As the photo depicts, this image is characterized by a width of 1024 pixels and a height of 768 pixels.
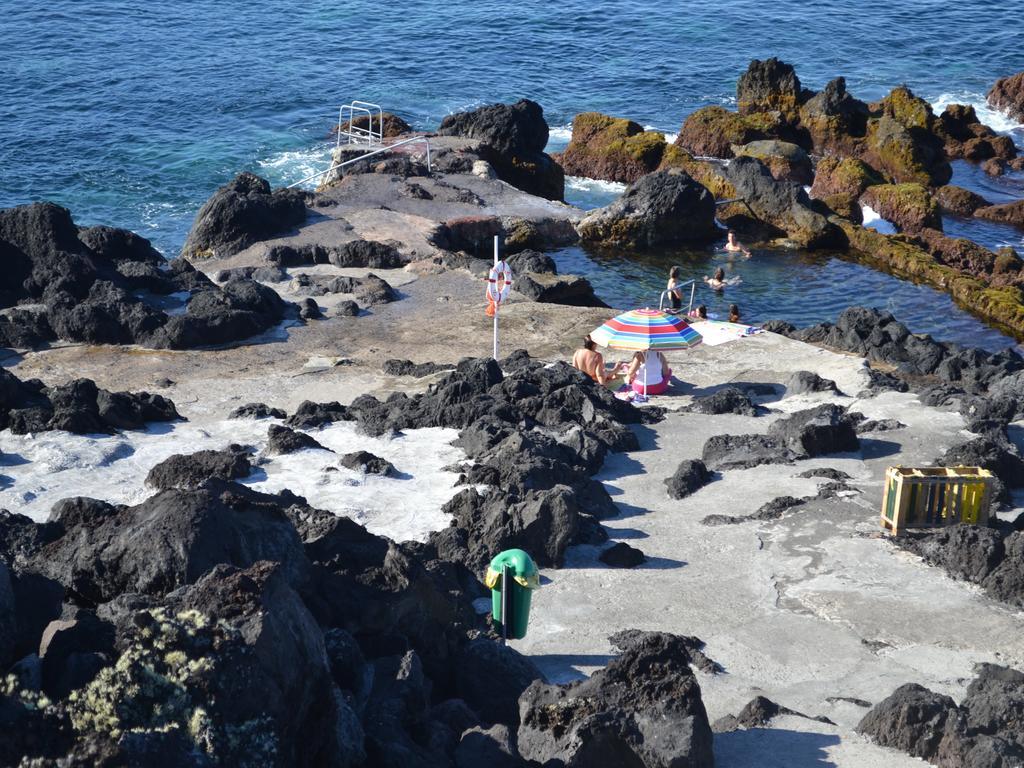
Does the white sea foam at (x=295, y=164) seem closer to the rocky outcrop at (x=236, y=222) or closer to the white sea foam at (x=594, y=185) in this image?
the white sea foam at (x=594, y=185)

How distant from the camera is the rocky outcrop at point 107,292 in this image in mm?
24219

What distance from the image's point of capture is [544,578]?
14.8m

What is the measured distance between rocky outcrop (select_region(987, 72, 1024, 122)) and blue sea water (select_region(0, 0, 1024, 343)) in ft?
2.25

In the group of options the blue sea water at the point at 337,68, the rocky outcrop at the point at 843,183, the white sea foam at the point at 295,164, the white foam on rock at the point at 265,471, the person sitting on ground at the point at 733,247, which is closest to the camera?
the white foam on rock at the point at 265,471

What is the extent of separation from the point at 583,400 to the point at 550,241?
53.1 feet

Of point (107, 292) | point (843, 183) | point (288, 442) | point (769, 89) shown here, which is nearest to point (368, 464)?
point (288, 442)

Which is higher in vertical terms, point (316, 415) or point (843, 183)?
point (316, 415)

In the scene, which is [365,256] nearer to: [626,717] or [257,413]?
[257,413]

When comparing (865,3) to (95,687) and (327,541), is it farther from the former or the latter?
(95,687)

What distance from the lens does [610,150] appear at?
144 ft

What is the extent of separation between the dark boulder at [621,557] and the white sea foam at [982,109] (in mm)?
41080

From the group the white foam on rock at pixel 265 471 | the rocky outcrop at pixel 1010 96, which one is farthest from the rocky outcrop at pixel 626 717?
the rocky outcrop at pixel 1010 96

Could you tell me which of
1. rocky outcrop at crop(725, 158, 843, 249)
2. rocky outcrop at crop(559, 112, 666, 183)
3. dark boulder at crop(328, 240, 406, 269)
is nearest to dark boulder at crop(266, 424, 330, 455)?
dark boulder at crop(328, 240, 406, 269)

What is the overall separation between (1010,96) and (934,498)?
42385 mm
